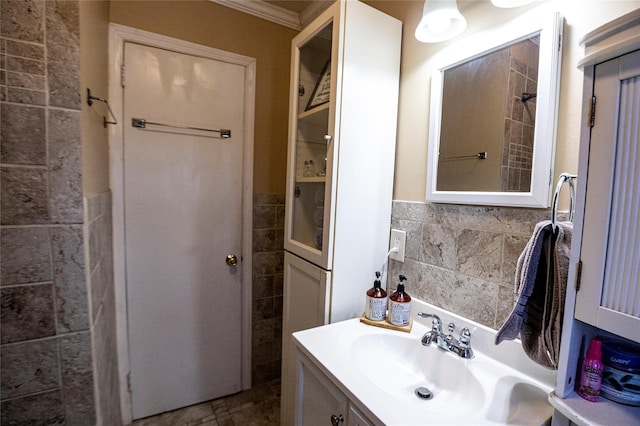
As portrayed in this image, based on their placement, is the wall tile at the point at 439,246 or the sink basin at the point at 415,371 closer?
the sink basin at the point at 415,371

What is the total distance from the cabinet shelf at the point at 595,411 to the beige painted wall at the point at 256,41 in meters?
1.66

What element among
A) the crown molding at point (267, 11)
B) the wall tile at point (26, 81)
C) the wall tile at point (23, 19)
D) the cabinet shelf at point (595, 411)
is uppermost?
the crown molding at point (267, 11)

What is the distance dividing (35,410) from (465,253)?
1.47 meters

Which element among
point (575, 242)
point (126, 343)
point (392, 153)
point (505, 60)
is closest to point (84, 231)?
point (126, 343)

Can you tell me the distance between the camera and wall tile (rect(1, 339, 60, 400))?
85 cm

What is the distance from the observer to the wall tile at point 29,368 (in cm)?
85

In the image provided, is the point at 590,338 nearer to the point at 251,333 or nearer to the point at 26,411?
the point at 26,411

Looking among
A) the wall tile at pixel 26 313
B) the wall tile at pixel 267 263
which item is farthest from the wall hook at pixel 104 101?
the wall tile at pixel 267 263

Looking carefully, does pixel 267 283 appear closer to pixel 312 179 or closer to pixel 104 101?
pixel 312 179

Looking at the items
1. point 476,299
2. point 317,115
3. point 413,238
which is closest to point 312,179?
point 317,115

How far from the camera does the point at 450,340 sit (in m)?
0.98

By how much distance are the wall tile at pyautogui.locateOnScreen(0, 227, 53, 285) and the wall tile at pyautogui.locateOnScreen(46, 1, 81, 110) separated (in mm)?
387

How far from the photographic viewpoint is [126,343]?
5.26 feet

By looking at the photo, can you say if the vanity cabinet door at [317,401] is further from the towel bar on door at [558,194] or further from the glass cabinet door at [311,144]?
the towel bar on door at [558,194]
